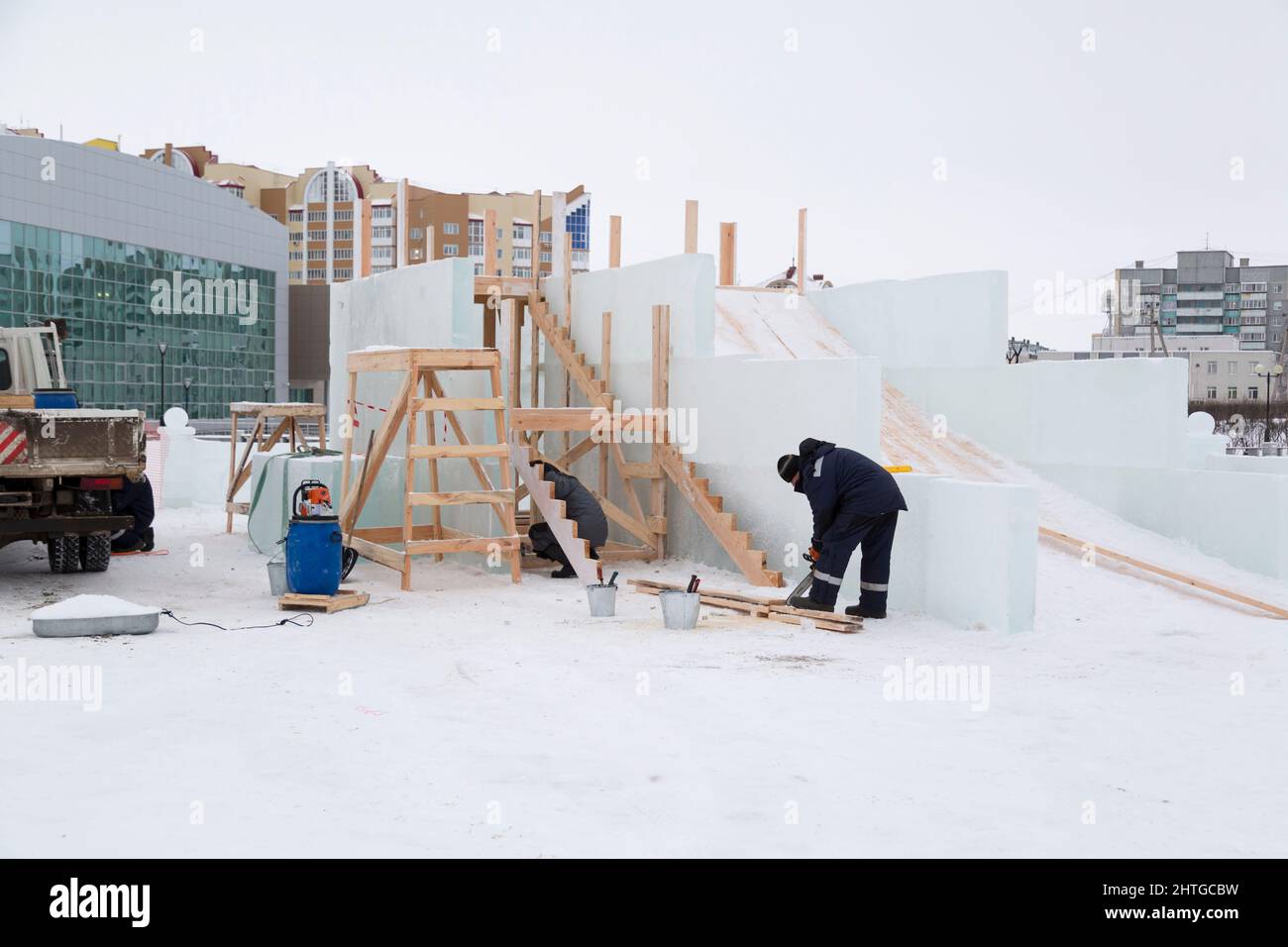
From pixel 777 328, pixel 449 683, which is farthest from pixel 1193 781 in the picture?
pixel 777 328

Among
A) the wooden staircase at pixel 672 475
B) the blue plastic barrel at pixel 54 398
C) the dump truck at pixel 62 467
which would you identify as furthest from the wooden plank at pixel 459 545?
the blue plastic barrel at pixel 54 398

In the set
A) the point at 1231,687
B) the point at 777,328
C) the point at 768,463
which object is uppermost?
the point at 777,328

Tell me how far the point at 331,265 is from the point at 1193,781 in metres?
106

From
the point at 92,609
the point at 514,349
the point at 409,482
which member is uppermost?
the point at 514,349

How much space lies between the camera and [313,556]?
9992 millimetres

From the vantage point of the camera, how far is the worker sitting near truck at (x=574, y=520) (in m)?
12.1

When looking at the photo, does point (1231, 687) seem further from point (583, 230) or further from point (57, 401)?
point (583, 230)

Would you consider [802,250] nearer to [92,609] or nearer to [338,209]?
[92,609]

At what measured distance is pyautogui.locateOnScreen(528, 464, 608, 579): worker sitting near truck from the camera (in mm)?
12055

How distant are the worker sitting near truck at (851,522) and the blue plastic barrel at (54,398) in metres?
7.02

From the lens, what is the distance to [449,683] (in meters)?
7.31

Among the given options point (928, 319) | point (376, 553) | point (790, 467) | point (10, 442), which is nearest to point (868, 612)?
point (790, 467)

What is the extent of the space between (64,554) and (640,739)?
312 inches
